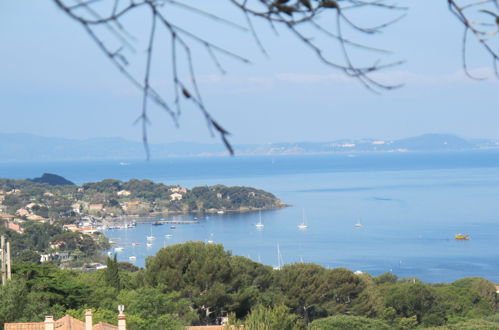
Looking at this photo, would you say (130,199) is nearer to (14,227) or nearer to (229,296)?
(14,227)

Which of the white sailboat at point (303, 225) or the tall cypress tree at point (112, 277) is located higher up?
the tall cypress tree at point (112, 277)

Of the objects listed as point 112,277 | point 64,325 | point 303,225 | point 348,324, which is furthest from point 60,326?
point 303,225

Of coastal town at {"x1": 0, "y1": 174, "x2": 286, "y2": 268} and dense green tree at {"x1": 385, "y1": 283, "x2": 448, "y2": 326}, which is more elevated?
coastal town at {"x1": 0, "y1": 174, "x2": 286, "y2": 268}

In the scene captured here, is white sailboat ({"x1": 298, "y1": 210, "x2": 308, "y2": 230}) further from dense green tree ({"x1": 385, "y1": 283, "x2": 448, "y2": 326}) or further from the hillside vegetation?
dense green tree ({"x1": 385, "y1": 283, "x2": 448, "y2": 326})

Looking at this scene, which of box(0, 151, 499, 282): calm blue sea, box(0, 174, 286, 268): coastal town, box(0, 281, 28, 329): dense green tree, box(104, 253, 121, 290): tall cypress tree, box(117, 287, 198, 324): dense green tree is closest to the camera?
box(0, 281, 28, 329): dense green tree

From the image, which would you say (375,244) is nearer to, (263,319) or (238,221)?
(238,221)

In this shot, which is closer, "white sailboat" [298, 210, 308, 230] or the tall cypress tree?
the tall cypress tree

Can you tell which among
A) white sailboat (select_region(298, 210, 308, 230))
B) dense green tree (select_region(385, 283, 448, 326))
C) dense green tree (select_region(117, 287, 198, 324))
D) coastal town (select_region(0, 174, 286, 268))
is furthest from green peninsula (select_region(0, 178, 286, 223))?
dense green tree (select_region(117, 287, 198, 324))

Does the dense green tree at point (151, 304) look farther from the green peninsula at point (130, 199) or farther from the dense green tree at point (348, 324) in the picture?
the green peninsula at point (130, 199)

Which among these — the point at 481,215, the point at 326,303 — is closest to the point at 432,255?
the point at 481,215

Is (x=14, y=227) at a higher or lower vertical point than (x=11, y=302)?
lower

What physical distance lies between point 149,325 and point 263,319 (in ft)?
6.48

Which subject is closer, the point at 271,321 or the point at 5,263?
the point at 271,321

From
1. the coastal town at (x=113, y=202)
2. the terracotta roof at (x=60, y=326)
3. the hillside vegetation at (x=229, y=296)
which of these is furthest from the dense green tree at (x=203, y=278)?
the coastal town at (x=113, y=202)
